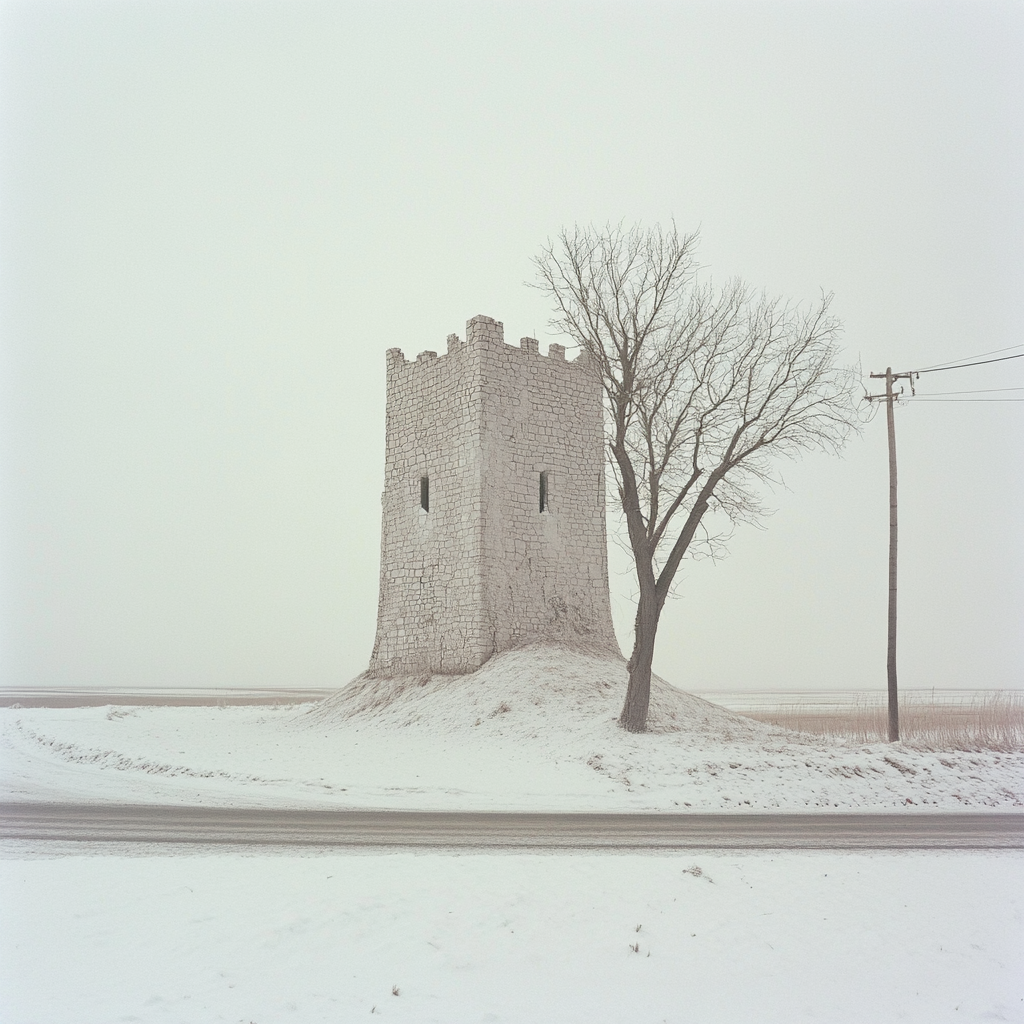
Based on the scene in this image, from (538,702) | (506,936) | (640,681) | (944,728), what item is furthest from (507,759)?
(944,728)

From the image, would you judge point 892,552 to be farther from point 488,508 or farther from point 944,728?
point 488,508

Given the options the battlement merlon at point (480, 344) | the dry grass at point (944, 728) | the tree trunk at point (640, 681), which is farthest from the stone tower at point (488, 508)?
the dry grass at point (944, 728)

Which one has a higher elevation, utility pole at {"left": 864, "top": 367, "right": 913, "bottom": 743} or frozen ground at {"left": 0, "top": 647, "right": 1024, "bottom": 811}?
utility pole at {"left": 864, "top": 367, "right": 913, "bottom": 743}

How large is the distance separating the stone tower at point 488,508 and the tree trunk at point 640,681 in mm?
5223

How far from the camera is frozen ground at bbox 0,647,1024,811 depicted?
48.7ft

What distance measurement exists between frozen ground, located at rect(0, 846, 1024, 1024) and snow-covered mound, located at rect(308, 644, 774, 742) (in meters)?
11.0

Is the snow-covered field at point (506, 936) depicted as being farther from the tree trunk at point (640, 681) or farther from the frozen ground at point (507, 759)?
the tree trunk at point (640, 681)

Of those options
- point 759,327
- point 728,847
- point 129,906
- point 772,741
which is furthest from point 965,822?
point 759,327

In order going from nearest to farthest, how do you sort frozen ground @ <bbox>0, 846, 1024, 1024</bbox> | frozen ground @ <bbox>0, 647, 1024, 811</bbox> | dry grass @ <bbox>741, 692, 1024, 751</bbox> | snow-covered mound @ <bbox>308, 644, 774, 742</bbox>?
1. frozen ground @ <bbox>0, 846, 1024, 1024</bbox>
2. frozen ground @ <bbox>0, 647, 1024, 811</bbox>
3. dry grass @ <bbox>741, 692, 1024, 751</bbox>
4. snow-covered mound @ <bbox>308, 644, 774, 742</bbox>

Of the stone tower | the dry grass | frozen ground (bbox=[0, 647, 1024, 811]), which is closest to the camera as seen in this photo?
frozen ground (bbox=[0, 647, 1024, 811])

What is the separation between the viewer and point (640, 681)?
1948 cm

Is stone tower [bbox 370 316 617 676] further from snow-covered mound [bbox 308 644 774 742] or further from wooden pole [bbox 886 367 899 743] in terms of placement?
wooden pole [bbox 886 367 899 743]

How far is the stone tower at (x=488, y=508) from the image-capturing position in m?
24.3

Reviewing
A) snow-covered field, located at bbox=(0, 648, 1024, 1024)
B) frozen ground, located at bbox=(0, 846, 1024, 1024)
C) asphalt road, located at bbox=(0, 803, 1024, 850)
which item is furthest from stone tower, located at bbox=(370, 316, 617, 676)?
frozen ground, located at bbox=(0, 846, 1024, 1024)
